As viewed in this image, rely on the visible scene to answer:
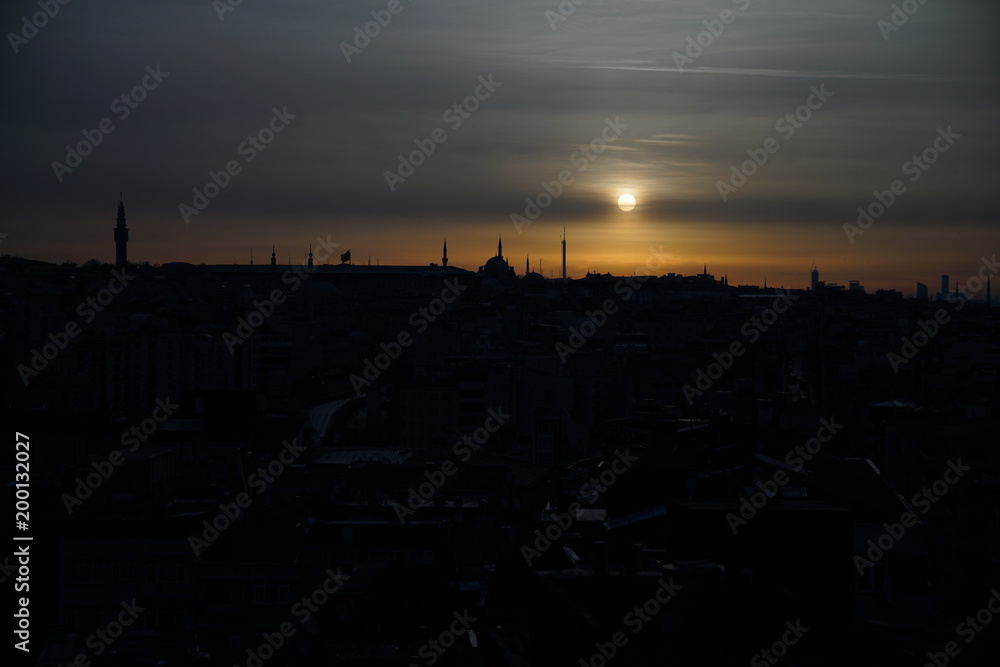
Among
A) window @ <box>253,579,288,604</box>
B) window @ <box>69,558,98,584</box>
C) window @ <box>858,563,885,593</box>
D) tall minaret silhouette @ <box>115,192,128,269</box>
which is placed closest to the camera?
window @ <box>858,563,885,593</box>

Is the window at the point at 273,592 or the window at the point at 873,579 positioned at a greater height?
the window at the point at 873,579

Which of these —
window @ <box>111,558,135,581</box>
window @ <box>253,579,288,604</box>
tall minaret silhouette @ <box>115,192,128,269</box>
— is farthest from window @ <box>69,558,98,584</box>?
tall minaret silhouette @ <box>115,192,128,269</box>

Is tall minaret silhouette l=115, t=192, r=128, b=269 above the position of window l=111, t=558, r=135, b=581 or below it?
above

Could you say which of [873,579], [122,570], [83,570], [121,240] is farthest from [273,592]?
[121,240]

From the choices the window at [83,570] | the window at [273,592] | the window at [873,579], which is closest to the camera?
the window at [873,579]

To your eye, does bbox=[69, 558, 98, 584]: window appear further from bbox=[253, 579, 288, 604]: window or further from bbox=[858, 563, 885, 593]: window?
bbox=[858, 563, 885, 593]: window

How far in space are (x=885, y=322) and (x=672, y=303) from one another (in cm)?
3059

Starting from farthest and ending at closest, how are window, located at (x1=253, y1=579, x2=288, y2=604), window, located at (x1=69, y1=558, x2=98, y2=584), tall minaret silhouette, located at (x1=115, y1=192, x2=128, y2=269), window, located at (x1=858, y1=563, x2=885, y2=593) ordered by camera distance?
tall minaret silhouette, located at (x1=115, y1=192, x2=128, y2=269) < window, located at (x1=69, y1=558, x2=98, y2=584) < window, located at (x1=253, y1=579, x2=288, y2=604) < window, located at (x1=858, y1=563, x2=885, y2=593)

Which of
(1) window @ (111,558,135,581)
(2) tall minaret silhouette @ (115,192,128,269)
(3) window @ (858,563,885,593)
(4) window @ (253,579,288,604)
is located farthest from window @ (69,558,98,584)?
(2) tall minaret silhouette @ (115,192,128,269)

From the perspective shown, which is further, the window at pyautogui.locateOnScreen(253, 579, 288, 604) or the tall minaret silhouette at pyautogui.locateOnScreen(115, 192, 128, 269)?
the tall minaret silhouette at pyautogui.locateOnScreen(115, 192, 128, 269)

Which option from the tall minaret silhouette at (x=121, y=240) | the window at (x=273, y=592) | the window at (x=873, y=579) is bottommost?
the window at (x=273, y=592)

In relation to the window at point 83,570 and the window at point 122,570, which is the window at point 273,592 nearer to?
the window at point 122,570

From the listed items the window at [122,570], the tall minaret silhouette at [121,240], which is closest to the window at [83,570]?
the window at [122,570]

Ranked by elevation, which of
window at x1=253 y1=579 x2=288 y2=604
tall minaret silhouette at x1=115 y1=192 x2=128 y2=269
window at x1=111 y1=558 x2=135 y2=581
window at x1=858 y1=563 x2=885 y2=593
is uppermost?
tall minaret silhouette at x1=115 y1=192 x2=128 y2=269
